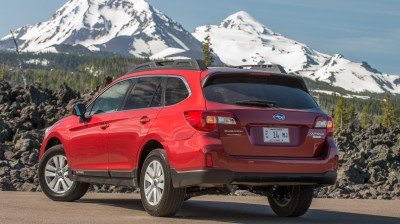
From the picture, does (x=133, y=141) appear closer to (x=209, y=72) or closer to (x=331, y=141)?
(x=209, y=72)

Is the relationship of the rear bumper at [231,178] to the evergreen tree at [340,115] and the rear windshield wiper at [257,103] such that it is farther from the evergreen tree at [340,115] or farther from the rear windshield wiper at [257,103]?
the evergreen tree at [340,115]

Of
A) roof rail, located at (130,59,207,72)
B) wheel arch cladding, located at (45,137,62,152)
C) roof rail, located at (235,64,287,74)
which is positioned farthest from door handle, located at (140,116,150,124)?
wheel arch cladding, located at (45,137,62,152)

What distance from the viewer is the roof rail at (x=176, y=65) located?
8.97m

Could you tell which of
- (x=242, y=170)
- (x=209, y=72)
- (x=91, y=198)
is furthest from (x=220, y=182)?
(x=91, y=198)

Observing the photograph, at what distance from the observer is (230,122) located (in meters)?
8.27

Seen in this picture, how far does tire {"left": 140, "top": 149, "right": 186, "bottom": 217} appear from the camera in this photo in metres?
8.63

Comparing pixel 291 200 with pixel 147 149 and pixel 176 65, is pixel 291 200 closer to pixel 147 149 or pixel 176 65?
pixel 147 149

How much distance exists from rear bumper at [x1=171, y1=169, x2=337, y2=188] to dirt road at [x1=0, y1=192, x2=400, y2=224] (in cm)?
55

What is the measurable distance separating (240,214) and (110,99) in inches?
94.5

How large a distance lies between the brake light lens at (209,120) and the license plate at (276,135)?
454mm

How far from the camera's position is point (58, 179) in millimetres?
11336

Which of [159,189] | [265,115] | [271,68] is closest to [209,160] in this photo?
[265,115]

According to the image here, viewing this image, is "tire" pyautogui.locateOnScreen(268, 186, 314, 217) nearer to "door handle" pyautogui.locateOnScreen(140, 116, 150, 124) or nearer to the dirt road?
the dirt road

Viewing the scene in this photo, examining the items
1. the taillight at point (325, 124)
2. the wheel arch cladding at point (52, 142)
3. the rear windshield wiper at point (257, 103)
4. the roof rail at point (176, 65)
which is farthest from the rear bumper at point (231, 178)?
the wheel arch cladding at point (52, 142)
